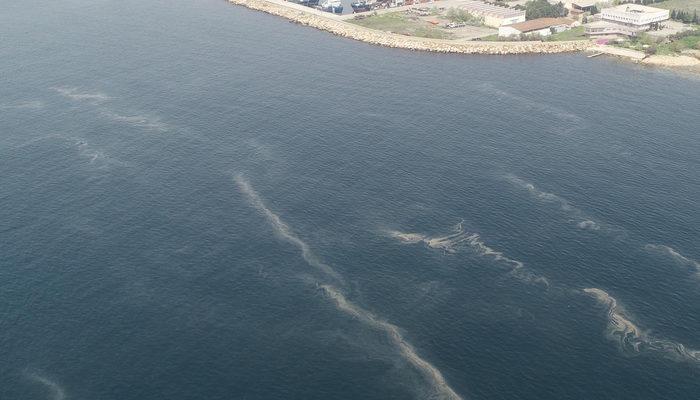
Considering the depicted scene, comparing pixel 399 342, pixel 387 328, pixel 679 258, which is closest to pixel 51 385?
pixel 387 328

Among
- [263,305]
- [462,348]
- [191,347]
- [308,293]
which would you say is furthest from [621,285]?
[191,347]

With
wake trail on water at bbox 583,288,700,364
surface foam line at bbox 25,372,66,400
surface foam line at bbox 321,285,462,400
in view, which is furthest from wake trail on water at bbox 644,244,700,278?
surface foam line at bbox 25,372,66,400

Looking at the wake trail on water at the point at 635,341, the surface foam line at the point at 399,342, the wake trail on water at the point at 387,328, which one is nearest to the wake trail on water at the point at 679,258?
the wake trail on water at the point at 635,341

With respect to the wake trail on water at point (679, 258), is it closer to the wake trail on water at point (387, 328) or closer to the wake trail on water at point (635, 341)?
the wake trail on water at point (635, 341)

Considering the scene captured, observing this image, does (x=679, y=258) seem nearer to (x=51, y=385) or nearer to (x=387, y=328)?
(x=387, y=328)

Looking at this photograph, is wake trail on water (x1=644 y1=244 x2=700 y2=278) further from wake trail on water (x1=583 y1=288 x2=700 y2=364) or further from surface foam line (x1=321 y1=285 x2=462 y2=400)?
surface foam line (x1=321 y1=285 x2=462 y2=400)
